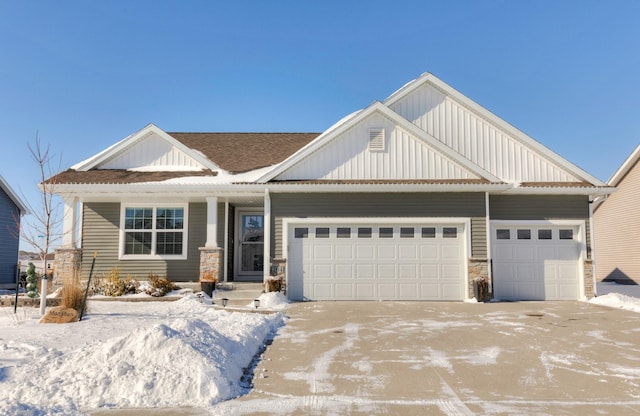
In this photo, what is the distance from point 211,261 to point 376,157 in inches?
233

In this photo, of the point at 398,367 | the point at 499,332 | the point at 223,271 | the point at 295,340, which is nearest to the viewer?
the point at 398,367

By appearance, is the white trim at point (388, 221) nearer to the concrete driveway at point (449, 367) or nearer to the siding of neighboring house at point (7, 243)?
the concrete driveway at point (449, 367)

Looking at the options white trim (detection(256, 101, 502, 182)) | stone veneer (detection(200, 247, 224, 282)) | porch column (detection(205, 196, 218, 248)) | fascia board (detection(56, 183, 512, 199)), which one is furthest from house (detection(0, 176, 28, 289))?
white trim (detection(256, 101, 502, 182))

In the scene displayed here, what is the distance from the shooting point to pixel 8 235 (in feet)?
79.0

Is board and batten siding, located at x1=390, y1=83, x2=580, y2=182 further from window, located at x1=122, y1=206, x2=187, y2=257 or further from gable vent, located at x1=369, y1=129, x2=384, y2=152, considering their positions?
window, located at x1=122, y1=206, x2=187, y2=257

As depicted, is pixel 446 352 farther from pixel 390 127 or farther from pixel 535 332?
pixel 390 127

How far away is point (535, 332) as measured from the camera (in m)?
8.70

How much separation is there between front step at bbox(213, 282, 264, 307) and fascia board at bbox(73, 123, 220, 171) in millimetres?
4177

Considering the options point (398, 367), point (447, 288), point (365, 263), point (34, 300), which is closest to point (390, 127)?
point (365, 263)

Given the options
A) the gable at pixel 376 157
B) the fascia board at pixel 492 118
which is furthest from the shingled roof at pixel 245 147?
the fascia board at pixel 492 118

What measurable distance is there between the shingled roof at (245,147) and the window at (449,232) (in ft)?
21.4

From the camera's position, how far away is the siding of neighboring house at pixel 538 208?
47.8ft

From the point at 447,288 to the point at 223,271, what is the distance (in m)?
6.96

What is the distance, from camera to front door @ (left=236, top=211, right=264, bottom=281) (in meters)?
16.4
